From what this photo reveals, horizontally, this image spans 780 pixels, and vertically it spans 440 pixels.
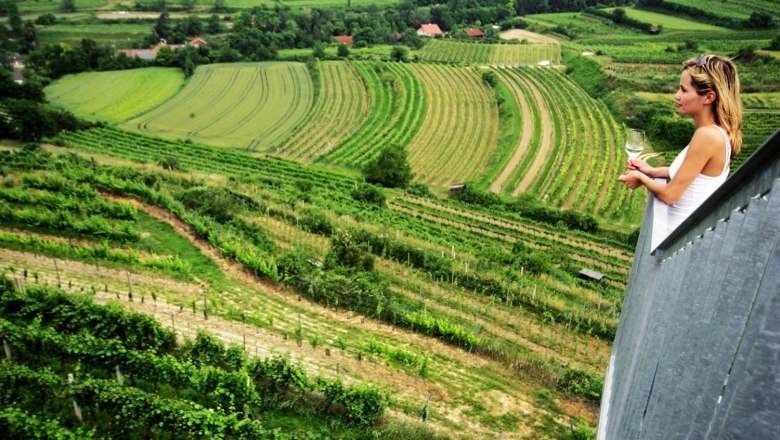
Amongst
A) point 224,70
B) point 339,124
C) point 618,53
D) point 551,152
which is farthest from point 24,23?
point 618,53

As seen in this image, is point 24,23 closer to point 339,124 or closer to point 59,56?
point 59,56

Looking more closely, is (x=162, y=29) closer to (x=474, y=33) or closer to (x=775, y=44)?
(x=474, y=33)

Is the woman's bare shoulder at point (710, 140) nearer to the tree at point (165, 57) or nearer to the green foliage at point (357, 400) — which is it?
the green foliage at point (357, 400)

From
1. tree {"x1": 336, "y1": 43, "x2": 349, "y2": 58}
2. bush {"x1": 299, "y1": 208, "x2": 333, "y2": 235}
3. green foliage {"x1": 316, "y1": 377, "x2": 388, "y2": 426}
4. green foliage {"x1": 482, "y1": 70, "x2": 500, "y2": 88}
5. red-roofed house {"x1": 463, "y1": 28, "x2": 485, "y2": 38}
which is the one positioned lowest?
green foliage {"x1": 316, "y1": 377, "x2": 388, "y2": 426}

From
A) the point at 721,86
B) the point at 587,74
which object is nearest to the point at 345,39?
the point at 587,74

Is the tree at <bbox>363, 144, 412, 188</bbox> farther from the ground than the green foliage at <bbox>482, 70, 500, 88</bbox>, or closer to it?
closer to it

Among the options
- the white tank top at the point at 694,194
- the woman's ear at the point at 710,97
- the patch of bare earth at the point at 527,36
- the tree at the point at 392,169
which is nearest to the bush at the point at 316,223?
the tree at the point at 392,169

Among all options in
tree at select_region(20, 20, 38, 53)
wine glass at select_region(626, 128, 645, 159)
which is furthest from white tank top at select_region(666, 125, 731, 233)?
tree at select_region(20, 20, 38, 53)

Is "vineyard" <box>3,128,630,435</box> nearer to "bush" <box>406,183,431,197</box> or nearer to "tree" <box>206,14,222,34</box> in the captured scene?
"bush" <box>406,183,431,197</box>
